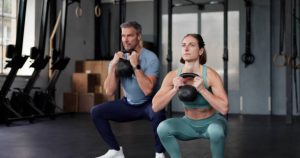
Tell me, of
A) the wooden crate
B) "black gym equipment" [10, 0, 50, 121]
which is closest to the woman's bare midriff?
"black gym equipment" [10, 0, 50, 121]

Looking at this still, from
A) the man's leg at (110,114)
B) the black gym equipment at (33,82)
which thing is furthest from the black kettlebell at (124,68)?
the black gym equipment at (33,82)

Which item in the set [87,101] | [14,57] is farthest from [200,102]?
[87,101]

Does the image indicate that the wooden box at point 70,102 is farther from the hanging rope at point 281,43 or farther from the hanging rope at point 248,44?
the hanging rope at point 281,43

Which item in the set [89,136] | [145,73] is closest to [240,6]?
[89,136]

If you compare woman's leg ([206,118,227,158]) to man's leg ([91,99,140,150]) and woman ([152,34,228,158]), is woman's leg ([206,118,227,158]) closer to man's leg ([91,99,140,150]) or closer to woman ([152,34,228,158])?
woman ([152,34,228,158])

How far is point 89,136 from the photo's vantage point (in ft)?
14.9

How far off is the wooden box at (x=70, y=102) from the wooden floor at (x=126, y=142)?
2387 millimetres

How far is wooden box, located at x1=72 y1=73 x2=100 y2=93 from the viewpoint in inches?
320

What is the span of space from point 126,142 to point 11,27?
385cm

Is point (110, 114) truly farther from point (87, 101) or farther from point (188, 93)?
point (87, 101)

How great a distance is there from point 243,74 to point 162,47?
1753mm

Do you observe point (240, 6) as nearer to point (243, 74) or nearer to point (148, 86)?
point (243, 74)

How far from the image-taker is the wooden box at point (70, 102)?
8.12 m

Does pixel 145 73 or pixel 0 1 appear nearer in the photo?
pixel 145 73
